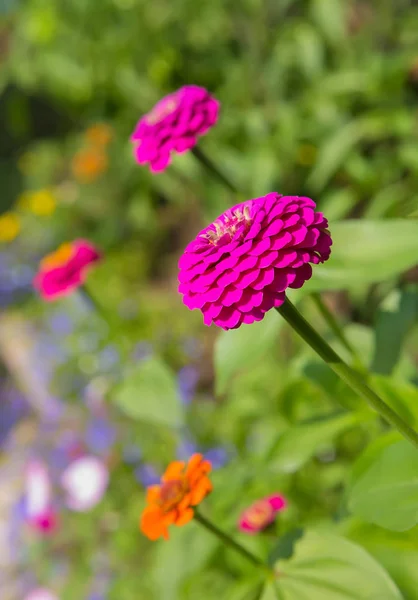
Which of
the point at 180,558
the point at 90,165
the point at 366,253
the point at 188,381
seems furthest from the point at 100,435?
the point at 90,165

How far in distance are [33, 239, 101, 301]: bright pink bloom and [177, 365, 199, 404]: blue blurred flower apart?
470mm

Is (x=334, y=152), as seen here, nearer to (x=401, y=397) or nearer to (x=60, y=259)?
(x=60, y=259)

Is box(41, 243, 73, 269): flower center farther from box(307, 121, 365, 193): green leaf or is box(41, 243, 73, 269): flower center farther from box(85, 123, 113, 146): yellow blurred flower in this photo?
box(85, 123, 113, 146): yellow blurred flower

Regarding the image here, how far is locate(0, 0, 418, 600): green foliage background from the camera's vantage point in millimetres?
641

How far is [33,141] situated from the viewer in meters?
3.46

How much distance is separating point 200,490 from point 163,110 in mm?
423

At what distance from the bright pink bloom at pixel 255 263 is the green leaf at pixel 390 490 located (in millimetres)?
207

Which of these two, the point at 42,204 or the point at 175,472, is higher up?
the point at 42,204

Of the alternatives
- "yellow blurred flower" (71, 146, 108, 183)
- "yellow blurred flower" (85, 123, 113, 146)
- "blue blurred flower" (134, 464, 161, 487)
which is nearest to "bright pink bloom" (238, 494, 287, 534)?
"blue blurred flower" (134, 464, 161, 487)

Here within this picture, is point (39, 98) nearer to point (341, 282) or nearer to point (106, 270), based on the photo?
point (106, 270)

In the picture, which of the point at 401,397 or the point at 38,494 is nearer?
the point at 401,397

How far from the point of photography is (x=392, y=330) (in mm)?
750

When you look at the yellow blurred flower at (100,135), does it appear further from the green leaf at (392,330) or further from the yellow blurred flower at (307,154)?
the green leaf at (392,330)

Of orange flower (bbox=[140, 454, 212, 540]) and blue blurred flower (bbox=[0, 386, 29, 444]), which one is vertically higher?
blue blurred flower (bbox=[0, 386, 29, 444])
